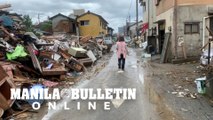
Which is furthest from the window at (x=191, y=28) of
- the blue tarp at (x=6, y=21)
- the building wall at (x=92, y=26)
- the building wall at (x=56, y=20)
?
the building wall at (x=92, y=26)

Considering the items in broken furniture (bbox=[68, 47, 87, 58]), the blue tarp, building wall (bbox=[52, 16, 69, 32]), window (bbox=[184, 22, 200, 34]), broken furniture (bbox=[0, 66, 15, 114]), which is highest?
building wall (bbox=[52, 16, 69, 32])

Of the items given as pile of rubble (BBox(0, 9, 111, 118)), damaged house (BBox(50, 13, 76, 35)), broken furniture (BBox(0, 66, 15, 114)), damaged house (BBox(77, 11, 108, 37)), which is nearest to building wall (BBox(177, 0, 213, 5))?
pile of rubble (BBox(0, 9, 111, 118))

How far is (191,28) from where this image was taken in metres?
19.9

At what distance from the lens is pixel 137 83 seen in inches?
489

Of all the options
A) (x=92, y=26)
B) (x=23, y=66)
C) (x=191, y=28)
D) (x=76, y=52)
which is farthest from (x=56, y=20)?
(x=23, y=66)

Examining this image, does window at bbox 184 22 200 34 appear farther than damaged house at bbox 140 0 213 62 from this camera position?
Yes

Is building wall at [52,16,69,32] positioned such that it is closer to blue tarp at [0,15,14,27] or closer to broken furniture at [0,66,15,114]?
blue tarp at [0,15,14,27]

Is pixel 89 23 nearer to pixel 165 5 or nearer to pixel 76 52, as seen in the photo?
pixel 165 5

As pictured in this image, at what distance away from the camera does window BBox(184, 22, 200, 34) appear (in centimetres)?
1980

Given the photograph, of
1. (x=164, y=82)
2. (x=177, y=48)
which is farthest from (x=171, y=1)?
(x=164, y=82)

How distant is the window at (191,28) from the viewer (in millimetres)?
19798

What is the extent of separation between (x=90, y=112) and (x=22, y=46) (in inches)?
276

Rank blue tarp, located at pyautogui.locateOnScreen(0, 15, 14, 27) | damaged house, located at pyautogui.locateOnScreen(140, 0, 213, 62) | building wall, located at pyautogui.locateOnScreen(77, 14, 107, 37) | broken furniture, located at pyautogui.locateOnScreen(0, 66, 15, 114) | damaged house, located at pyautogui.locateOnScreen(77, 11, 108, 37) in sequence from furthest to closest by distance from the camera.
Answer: building wall, located at pyautogui.locateOnScreen(77, 14, 107, 37), damaged house, located at pyautogui.locateOnScreen(77, 11, 108, 37), damaged house, located at pyautogui.locateOnScreen(140, 0, 213, 62), blue tarp, located at pyautogui.locateOnScreen(0, 15, 14, 27), broken furniture, located at pyautogui.locateOnScreen(0, 66, 15, 114)

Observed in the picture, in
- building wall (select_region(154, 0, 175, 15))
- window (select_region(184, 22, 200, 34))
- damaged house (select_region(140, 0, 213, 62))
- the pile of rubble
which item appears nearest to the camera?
the pile of rubble
